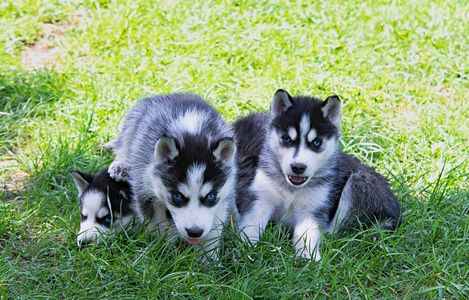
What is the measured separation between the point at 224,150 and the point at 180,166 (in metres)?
0.42

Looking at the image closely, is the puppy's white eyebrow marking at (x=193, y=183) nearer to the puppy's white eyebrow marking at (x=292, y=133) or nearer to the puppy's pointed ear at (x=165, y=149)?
the puppy's pointed ear at (x=165, y=149)

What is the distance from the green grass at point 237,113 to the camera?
13.8 feet

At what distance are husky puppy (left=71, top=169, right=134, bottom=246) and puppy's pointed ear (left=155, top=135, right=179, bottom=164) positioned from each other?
2.54 feet

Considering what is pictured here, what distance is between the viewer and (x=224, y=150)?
14.3 ft

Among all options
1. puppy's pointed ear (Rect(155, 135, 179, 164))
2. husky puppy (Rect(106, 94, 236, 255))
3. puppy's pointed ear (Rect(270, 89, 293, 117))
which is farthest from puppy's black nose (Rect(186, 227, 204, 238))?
puppy's pointed ear (Rect(270, 89, 293, 117))

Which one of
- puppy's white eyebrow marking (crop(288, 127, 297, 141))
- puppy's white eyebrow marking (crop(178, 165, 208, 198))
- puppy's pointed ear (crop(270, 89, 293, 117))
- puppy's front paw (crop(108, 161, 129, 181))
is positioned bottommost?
puppy's front paw (crop(108, 161, 129, 181))

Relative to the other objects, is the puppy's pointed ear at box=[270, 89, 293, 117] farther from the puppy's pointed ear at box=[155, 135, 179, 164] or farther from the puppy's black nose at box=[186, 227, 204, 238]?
the puppy's black nose at box=[186, 227, 204, 238]

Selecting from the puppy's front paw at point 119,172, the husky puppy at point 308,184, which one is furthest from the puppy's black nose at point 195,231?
the puppy's front paw at point 119,172

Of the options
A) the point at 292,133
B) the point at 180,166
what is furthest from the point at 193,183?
the point at 292,133

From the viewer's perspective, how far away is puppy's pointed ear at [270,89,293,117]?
16.3 feet

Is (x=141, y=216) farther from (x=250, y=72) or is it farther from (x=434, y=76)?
(x=434, y=76)

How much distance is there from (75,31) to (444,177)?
239 inches

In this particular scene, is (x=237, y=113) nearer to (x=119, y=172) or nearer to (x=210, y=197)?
(x=119, y=172)

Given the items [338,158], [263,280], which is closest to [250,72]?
[338,158]
